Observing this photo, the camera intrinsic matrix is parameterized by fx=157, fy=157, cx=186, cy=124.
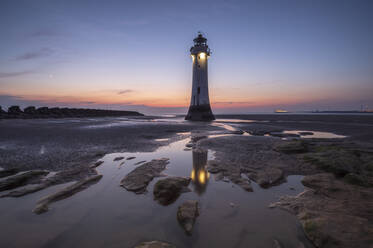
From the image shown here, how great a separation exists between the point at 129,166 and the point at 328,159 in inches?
293

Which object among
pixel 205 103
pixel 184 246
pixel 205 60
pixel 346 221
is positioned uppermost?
pixel 205 60

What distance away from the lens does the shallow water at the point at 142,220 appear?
2557 mm

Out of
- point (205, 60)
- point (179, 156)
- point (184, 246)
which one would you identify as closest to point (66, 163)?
point (179, 156)

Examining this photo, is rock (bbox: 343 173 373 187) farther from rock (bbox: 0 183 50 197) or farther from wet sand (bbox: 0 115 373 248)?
rock (bbox: 0 183 50 197)

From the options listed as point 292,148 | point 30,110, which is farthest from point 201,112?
point 30,110

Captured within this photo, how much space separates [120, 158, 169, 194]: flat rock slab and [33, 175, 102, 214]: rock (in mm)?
904

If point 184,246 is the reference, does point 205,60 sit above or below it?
above

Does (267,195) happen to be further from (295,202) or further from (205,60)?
(205,60)

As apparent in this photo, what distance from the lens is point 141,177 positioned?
15.8 ft

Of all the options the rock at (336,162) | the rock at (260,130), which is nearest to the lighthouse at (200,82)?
the rock at (260,130)

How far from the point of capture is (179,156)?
24.3 ft

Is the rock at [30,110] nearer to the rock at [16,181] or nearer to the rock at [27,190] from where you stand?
the rock at [16,181]

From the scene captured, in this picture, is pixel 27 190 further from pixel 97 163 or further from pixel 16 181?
pixel 97 163

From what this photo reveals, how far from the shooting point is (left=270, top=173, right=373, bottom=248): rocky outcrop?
2.41 meters
